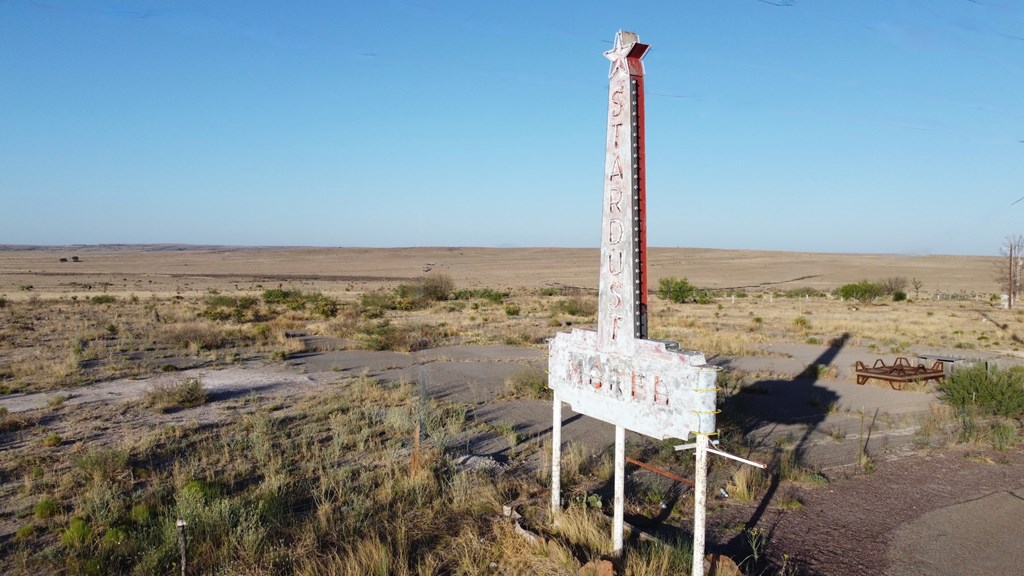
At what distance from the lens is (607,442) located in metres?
10.8

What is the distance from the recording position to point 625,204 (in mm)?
5832

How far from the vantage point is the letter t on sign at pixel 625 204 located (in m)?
5.77

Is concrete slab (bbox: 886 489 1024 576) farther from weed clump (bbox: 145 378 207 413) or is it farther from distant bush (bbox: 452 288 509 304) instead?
distant bush (bbox: 452 288 509 304)

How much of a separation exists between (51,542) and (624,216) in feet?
21.2

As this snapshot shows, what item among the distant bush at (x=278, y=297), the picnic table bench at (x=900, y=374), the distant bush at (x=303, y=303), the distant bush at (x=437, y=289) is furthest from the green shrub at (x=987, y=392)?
the distant bush at (x=278, y=297)

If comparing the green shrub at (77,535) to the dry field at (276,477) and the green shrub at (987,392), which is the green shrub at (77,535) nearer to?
the dry field at (276,477)

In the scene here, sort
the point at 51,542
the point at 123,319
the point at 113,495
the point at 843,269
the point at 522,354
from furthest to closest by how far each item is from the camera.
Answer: the point at 843,269, the point at 123,319, the point at 522,354, the point at 113,495, the point at 51,542

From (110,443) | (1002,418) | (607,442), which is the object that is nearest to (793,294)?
(1002,418)

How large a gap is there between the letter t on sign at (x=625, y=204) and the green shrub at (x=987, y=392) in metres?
9.68

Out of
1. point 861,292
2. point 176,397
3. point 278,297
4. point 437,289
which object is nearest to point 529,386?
point 176,397

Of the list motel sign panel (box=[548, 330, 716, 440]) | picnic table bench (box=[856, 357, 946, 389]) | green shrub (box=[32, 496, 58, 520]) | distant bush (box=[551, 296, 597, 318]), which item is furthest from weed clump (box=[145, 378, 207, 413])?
distant bush (box=[551, 296, 597, 318])

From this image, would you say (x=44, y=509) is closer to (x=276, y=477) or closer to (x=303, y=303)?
(x=276, y=477)

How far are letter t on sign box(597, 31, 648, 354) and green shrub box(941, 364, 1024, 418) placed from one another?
9.68m

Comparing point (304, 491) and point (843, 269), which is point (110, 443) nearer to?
point (304, 491)
